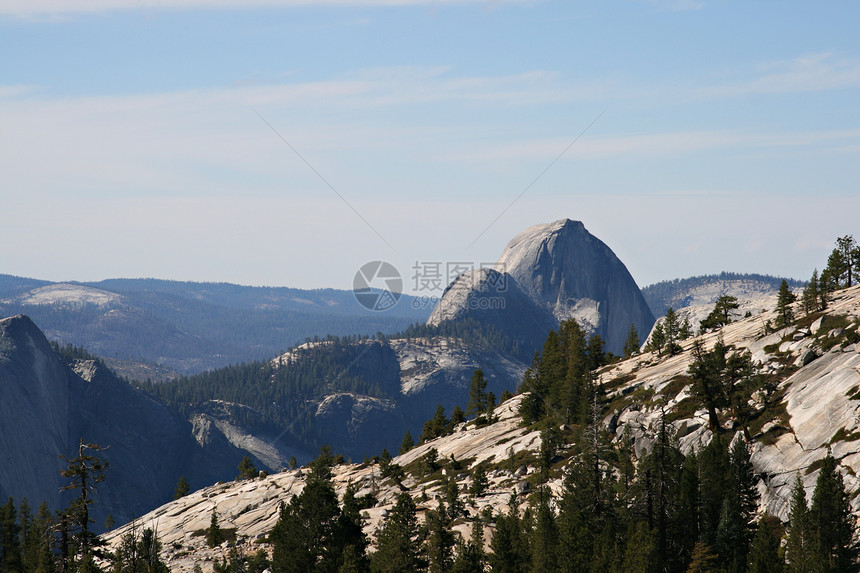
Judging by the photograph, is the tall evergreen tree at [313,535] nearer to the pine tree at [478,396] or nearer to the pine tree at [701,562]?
the pine tree at [701,562]

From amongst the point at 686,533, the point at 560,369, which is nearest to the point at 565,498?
the point at 686,533

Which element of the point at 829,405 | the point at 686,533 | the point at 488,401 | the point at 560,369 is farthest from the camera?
the point at 488,401

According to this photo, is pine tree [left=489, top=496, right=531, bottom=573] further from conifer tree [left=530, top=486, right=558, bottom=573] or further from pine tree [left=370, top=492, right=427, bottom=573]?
pine tree [left=370, top=492, right=427, bottom=573]

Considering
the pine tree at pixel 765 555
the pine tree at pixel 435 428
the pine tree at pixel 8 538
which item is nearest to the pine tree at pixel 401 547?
the pine tree at pixel 765 555

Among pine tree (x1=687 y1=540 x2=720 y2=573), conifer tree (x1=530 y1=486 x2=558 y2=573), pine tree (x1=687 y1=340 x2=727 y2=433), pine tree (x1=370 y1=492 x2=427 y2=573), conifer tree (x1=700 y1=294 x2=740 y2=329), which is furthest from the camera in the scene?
conifer tree (x1=700 y1=294 x2=740 y2=329)

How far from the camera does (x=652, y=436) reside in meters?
75.1

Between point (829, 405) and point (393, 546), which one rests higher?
point (829, 405)

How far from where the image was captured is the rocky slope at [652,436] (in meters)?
70.0

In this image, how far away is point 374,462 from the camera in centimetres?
12938

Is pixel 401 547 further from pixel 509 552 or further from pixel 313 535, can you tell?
pixel 509 552

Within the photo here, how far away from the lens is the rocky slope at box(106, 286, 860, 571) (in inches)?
2756

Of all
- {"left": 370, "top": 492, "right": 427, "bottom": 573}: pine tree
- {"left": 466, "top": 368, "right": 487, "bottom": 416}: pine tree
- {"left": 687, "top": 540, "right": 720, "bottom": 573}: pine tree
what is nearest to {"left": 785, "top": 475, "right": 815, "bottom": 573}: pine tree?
{"left": 687, "top": 540, "right": 720, "bottom": 573}: pine tree

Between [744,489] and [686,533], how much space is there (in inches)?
325

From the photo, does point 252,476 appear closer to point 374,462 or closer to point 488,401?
point 374,462
